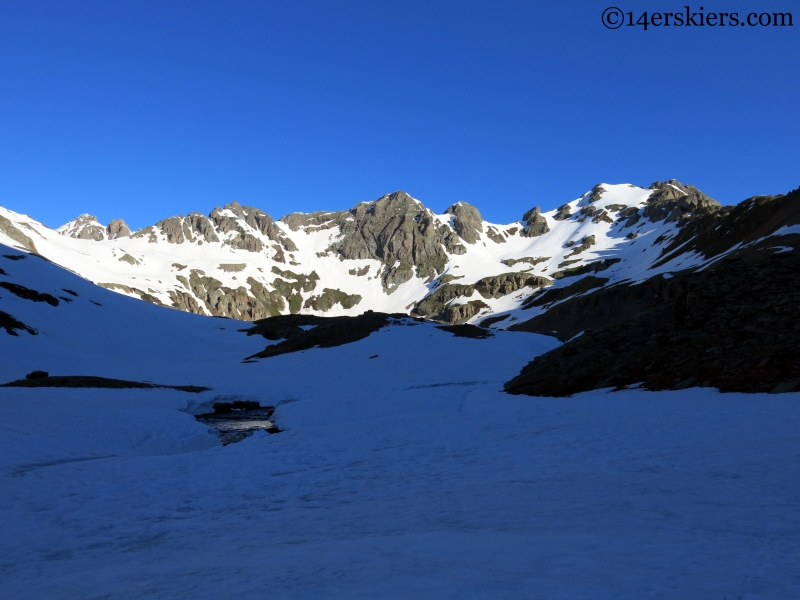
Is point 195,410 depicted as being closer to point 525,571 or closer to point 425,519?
point 425,519

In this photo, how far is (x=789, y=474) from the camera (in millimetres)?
9453

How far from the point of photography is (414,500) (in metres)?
10.7

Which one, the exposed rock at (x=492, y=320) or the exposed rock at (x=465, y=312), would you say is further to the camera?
the exposed rock at (x=465, y=312)

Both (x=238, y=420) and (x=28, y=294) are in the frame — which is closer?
(x=238, y=420)

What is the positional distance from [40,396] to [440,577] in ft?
84.8

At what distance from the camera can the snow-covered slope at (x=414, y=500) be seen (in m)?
5.82

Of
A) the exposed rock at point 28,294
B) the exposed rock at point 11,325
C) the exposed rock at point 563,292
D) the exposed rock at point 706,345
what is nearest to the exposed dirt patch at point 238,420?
the exposed rock at point 706,345

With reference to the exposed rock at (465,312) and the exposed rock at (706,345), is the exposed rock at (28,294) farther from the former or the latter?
the exposed rock at (465,312)

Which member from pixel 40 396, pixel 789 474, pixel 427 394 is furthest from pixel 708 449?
pixel 40 396

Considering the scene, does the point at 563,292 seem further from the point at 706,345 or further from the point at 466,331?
the point at 706,345

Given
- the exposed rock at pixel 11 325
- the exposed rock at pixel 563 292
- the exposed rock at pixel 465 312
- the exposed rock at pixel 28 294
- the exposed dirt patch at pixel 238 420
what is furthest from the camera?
the exposed rock at pixel 465 312

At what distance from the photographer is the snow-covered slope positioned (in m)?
5.82

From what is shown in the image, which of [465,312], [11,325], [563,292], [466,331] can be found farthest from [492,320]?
[11,325]

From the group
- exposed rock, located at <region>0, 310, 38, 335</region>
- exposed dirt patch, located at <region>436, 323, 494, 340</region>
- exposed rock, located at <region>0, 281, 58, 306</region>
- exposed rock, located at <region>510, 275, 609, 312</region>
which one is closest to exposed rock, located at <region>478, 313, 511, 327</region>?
exposed rock, located at <region>510, 275, 609, 312</region>
